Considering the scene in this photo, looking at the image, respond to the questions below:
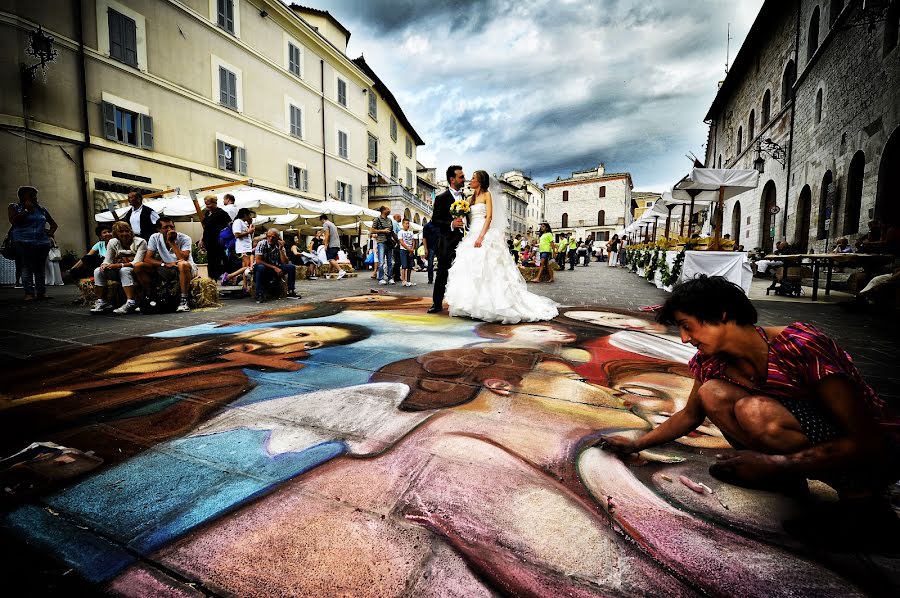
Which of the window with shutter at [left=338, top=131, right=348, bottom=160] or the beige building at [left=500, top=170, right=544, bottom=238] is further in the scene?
the beige building at [left=500, top=170, right=544, bottom=238]

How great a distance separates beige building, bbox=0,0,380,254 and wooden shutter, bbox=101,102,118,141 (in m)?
0.03

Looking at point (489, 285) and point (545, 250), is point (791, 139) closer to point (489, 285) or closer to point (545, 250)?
point (545, 250)

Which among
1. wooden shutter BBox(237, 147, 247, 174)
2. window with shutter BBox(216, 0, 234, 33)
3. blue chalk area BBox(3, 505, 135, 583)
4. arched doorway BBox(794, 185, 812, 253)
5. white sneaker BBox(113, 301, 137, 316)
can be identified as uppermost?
window with shutter BBox(216, 0, 234, 33)

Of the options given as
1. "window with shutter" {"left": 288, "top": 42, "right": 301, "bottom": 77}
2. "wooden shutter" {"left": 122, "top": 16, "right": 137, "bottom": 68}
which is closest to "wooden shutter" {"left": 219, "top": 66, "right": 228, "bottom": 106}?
"wooden shutter" {"left": 122, "top": 16, "right": 137, "bottom": 68}

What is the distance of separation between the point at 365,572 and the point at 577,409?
139 cm

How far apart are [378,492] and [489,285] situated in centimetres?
349

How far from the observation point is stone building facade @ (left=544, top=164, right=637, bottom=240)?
49.7 meters

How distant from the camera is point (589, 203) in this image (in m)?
51.2

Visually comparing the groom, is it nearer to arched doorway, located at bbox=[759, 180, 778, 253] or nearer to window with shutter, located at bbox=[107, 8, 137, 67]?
window with shutter, located at bbox=[107, 8, 137, 67]

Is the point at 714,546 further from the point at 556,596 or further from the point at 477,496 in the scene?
the point at 477,496

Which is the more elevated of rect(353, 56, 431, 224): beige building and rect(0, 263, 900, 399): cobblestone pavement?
rect(353, 56, 431, 224): beige building

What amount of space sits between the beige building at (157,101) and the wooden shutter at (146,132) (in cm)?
3

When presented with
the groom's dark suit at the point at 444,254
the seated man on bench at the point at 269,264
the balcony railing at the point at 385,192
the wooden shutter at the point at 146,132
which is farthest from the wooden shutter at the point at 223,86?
the groom's dark suit at the point at 444,254

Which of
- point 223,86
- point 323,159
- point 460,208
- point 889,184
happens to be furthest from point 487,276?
point 323,159
